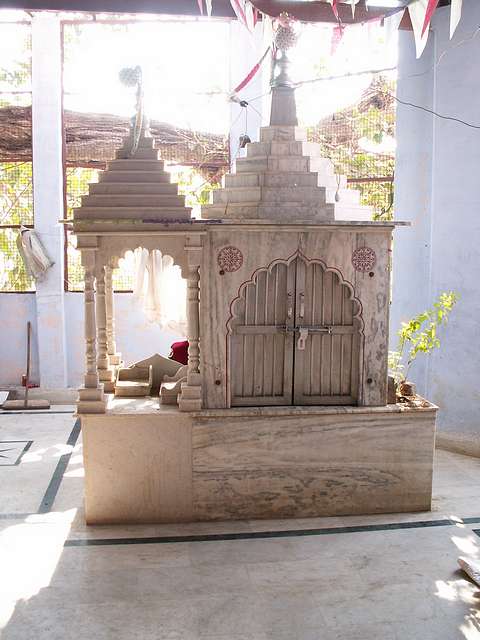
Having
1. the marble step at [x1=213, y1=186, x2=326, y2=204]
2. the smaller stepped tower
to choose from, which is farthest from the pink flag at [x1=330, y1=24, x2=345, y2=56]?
the smaller stepped tower

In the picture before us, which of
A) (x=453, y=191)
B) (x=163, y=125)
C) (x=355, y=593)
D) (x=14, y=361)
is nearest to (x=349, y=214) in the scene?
(x=453, y=191)

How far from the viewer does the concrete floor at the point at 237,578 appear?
4.34 meters

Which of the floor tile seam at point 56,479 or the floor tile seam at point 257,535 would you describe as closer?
the floor tile seam at point 257,535

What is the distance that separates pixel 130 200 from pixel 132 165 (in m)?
0.30

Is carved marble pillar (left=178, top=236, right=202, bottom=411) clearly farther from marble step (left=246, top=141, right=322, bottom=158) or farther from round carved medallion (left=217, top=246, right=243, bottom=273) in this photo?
marble step (left=246, top=141, right=322, bottom=158)

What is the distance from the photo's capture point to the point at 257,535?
5.64 m

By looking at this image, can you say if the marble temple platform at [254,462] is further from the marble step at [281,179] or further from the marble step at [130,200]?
the marble step at [281,179]

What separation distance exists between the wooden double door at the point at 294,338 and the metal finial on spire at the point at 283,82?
4.15 feet

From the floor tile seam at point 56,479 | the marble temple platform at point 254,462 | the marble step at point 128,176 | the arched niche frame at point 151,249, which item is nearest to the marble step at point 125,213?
the arched niche frame at point 151,249

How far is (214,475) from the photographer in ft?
19.3

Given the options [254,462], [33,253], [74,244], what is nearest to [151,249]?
[254,462]

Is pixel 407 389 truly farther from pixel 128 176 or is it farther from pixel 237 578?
pixel 128 176

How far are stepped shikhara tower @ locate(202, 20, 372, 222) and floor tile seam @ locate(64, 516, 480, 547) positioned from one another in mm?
2544

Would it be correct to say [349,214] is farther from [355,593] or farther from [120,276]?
[120,276]
